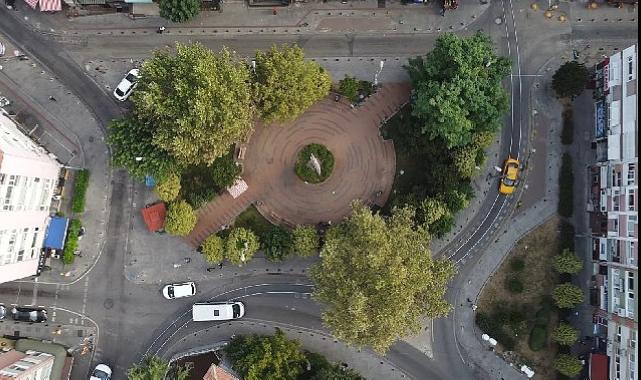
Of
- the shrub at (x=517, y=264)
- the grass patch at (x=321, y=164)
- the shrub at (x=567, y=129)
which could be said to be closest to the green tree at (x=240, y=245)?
the grass patch at (x=321, y=164)

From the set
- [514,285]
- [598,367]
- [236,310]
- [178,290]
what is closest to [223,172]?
[178,290]

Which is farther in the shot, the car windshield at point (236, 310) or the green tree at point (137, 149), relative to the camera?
the car windshield at point (236, 310)

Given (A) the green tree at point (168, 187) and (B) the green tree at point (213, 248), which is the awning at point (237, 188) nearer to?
(B) the green tree at point (213, 248)

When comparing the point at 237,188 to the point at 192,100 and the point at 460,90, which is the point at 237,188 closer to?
the point at 192,100

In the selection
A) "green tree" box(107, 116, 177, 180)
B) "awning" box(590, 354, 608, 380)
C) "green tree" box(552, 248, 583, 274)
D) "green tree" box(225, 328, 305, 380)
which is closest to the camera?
"green tree" box(107, 116, 177, 180)

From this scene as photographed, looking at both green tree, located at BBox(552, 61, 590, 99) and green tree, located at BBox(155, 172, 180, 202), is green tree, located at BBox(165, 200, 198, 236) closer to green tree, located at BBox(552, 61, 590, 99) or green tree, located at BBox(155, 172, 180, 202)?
green tree, located at BBox(155, 172, 180, 202)

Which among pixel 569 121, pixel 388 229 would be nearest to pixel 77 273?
pixel 388 229

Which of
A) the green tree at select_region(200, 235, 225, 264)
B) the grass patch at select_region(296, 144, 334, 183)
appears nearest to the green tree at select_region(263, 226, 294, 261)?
the green tree at select_region(200, 235, 225, 264)
